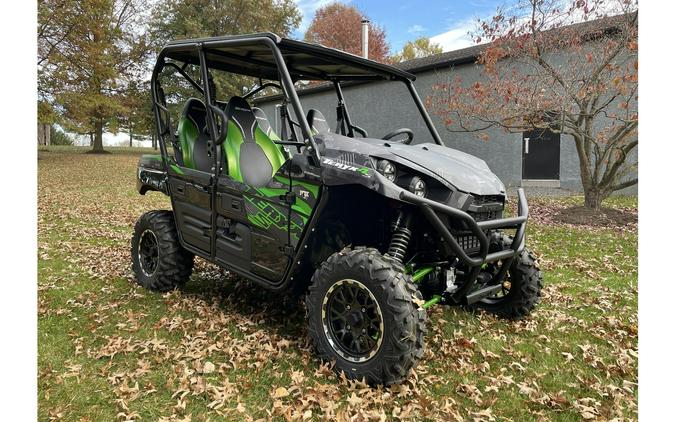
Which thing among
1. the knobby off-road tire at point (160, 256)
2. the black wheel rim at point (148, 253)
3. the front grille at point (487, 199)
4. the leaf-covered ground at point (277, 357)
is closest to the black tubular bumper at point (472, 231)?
the front grille at point (487, 199)

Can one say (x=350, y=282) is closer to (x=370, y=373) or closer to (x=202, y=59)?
(x=370, y=373)

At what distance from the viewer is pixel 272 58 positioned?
430 cm

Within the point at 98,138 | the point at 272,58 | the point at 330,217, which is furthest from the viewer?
the point at 98,138

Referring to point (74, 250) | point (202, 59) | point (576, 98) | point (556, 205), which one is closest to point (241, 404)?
point (202, 59)

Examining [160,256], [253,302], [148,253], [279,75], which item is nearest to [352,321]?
[253,302]

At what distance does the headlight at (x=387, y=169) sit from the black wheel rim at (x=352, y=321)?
2.33 feet

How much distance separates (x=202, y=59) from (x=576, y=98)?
760 centimetres

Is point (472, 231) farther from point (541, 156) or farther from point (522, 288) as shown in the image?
point (541, 156)

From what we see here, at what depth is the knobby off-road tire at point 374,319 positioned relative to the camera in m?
2.87

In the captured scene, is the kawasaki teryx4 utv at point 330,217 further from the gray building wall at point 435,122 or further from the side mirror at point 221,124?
the gray building wall at point 435,122

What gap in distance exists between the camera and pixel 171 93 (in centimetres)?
2286

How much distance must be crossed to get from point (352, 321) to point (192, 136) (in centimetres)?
257

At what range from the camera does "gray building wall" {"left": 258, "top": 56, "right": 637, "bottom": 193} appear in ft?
39.1

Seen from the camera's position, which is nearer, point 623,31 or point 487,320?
point 487,320
